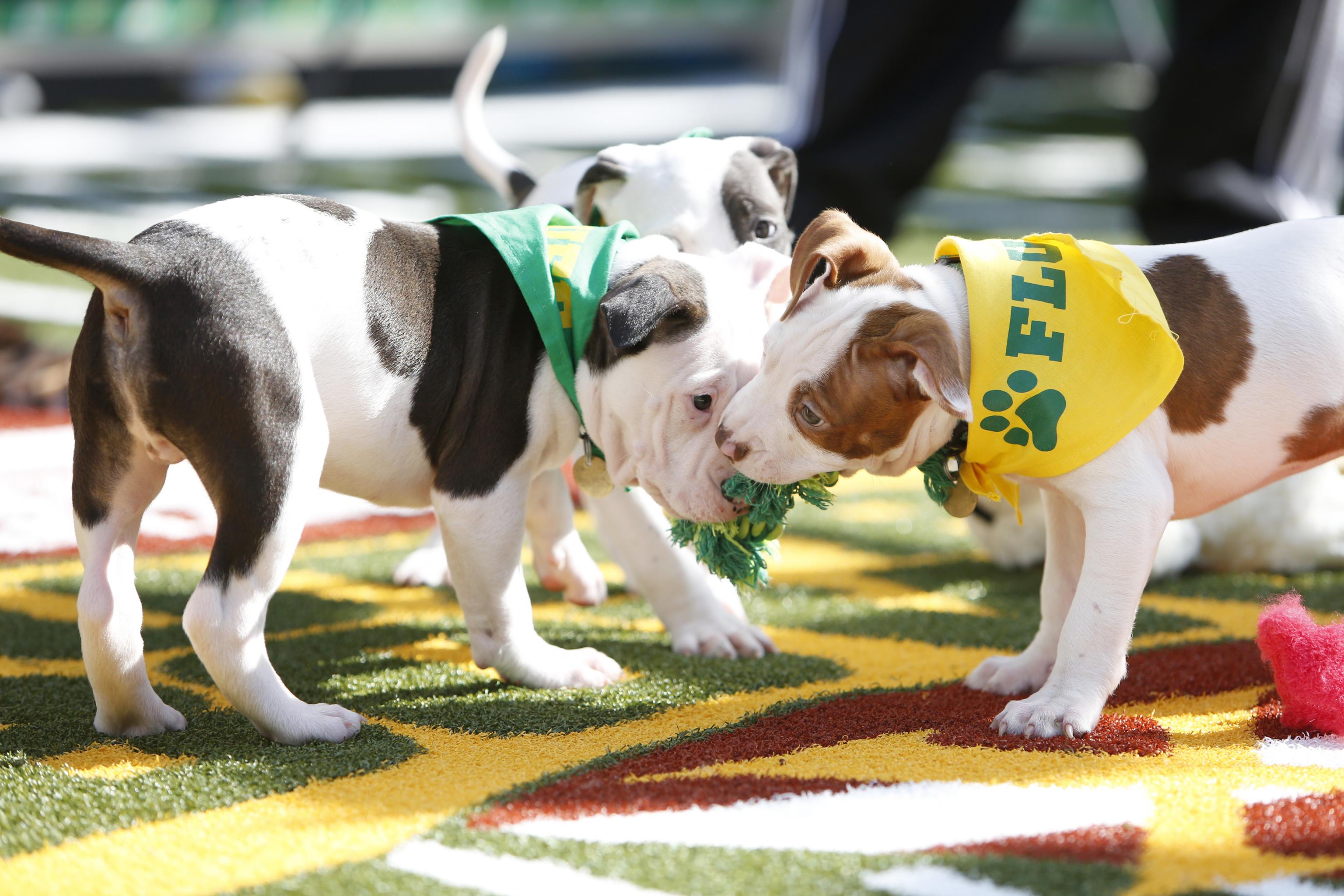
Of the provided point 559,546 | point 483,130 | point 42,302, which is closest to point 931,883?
point 559,546

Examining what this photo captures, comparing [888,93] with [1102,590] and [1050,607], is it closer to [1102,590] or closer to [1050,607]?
[1050,607]

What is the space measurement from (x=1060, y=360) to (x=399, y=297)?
122 centimetres

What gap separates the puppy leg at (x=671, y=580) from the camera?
10.0 feet

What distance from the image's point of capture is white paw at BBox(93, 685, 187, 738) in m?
2.39

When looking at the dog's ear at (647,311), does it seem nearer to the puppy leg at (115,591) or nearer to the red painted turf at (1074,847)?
the puppy leg at (115,591)

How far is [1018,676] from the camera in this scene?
8.96 feet

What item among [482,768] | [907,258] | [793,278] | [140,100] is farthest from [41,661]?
[140,100]

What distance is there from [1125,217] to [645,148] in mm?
7231

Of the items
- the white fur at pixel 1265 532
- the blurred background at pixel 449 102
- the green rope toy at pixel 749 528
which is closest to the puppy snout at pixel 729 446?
the green rope toy at pixel 749 528

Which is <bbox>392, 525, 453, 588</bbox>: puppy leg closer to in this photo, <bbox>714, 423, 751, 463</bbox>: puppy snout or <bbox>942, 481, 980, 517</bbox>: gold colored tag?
<bbox>714, 423, 751, 463</bbox>: puppy snout

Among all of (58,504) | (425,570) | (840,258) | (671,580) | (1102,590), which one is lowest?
(58,504)

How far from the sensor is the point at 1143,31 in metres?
17.1

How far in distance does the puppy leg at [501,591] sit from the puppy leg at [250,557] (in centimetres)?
40

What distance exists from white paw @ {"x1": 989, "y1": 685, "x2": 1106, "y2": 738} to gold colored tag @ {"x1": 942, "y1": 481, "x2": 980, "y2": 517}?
404 mm
